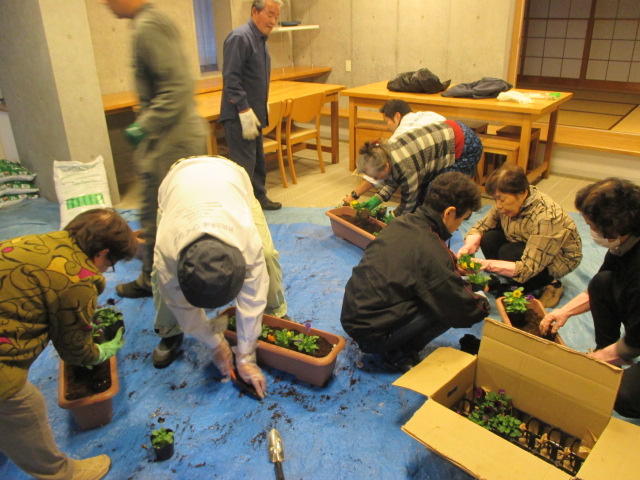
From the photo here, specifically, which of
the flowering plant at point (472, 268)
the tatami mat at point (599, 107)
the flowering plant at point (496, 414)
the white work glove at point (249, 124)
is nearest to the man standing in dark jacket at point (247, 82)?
the white work glove at point (249, 124)

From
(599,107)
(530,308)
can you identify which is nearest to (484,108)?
(530,308)

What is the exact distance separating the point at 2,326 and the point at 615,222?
1.72m

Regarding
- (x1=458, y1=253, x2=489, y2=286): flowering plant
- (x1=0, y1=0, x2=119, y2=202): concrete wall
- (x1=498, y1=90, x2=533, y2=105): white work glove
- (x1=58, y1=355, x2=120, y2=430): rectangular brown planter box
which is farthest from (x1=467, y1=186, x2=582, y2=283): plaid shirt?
(x1=0, y1=0, x2=119, y2=202): concrete wall

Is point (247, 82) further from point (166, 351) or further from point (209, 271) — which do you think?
point (209, 271)

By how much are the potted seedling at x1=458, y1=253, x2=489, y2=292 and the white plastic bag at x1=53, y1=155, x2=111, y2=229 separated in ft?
7.90

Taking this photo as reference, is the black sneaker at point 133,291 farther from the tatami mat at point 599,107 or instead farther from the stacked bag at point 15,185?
the tatami mat at point 599,107

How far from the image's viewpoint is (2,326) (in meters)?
1.18

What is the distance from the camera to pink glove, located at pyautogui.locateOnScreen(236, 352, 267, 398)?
6.03 ft

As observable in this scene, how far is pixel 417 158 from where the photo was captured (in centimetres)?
280

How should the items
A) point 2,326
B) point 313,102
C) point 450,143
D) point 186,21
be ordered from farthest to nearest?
point 186,21
point 313,102
point 450,143
point 2,326

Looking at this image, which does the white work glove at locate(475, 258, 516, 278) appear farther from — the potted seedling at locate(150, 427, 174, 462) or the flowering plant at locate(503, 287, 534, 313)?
the potted seedling at locate(150, 427, 174, 462)

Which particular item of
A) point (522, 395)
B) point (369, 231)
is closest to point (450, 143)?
point (369, 231)

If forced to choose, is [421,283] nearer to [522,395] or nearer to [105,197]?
[522,395]

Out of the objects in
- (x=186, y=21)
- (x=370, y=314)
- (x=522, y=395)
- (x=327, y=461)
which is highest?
(x=186, y=21)
